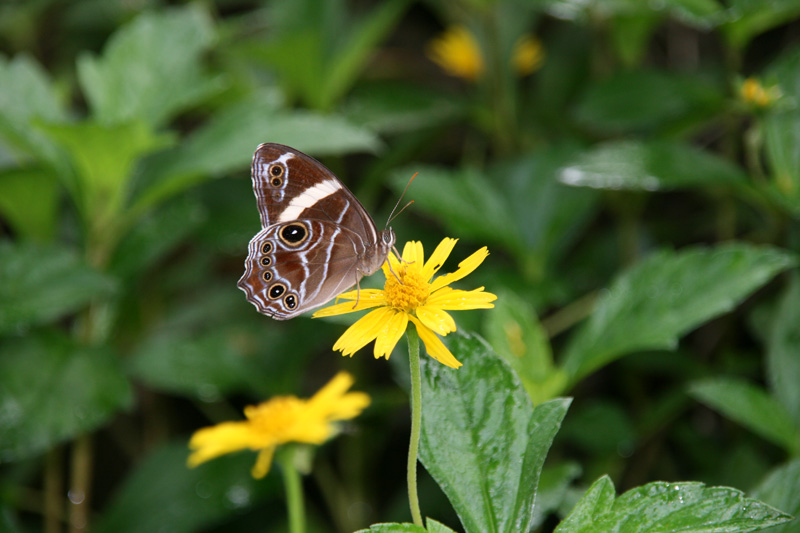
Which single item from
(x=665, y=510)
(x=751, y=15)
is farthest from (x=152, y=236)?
(x=751, y=15)

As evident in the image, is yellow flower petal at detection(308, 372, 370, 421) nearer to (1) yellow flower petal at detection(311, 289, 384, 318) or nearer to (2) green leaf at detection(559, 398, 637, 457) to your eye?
(1) yellow flower petal at detection(311, 289, 384, 318)

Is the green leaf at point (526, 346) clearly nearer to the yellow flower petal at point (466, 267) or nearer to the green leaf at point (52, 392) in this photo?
the yellow flower petal at point (466, 267)

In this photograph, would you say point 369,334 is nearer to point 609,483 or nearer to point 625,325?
point 609,483

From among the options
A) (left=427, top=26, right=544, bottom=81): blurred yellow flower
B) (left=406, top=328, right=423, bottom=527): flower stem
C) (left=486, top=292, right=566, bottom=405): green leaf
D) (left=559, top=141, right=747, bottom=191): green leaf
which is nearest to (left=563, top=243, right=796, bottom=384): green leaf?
(left=486, top=292, right=566, bottom=405): green leaf

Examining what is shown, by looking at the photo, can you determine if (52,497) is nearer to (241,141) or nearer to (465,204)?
Result: (241,141)

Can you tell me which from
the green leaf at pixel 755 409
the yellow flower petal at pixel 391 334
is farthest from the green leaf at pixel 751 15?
the yellow flower petal at pixel 391 334

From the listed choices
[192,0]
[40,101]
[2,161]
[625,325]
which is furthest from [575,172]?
[192,0]

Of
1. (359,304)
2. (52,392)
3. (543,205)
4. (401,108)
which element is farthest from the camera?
(401,108)
